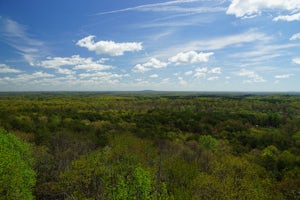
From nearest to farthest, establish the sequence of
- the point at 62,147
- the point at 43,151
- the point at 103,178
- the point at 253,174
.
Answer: the point at 103,178
the point at 253,174
the point at 43,151
the point at 62,147

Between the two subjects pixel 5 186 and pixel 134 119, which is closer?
pixel 5 186

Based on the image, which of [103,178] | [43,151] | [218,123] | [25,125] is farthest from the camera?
Answer: [218,123]

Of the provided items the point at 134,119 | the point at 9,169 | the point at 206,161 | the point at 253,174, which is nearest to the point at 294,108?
the point at 134,119

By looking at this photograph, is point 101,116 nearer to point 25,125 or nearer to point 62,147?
point 25,125

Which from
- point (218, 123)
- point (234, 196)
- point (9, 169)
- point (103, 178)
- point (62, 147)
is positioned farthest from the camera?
point (218, 123)

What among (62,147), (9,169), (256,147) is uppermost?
(9,169)

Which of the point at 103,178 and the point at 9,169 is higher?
the point at 9,169

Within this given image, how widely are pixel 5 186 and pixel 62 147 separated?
93.0 ft

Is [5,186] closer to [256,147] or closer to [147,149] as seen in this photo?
[147,149]

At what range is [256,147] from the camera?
250 ft

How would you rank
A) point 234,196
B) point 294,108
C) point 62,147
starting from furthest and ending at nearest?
point 294,108 < point 62,147 < point 234,196

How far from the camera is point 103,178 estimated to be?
27.1m

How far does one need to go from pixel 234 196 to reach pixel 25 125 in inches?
2590

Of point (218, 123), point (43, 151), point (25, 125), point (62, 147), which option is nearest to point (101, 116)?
point (25, 125)
